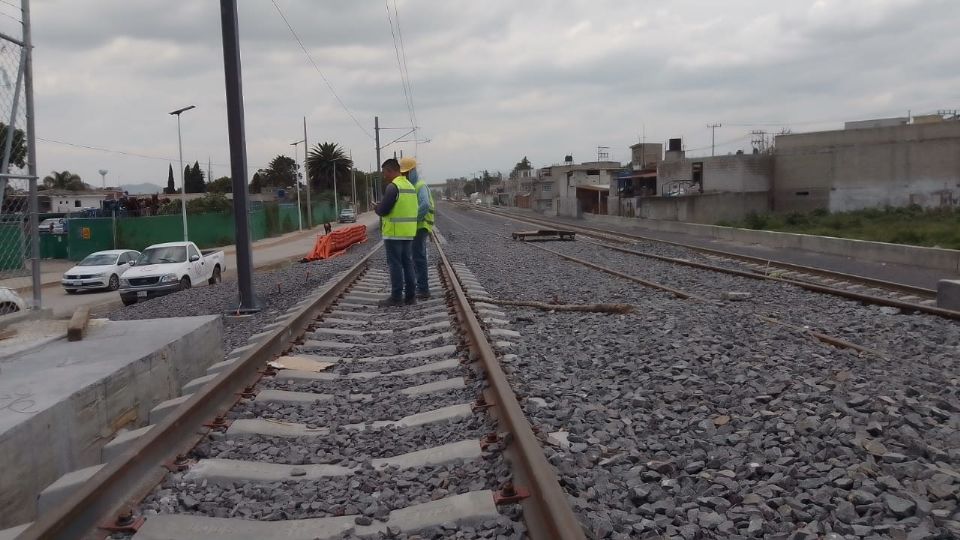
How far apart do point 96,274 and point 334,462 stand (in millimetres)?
26170

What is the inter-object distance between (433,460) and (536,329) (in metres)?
4.12

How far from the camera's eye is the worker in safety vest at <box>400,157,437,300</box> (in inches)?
420

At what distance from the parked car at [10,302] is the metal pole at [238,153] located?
330 centimetres

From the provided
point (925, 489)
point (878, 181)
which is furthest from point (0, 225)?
point (878, 181)

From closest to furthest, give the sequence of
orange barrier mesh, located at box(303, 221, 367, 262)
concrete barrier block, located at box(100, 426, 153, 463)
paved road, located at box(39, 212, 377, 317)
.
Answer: concrete barrier block, located at box(100, 426, 153, 463), paved road, located at box(39, 212, 377, 317), orange barrier mesh, located at box(303, 221, 367, 262)

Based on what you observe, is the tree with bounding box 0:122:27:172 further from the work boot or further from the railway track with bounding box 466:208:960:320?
the railway track with bounding box 466:208:960:320

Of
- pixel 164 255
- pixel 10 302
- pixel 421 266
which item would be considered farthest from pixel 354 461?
pixel 164 255

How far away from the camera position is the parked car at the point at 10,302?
8016mm

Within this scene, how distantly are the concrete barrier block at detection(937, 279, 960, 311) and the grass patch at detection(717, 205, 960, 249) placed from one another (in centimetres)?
1163

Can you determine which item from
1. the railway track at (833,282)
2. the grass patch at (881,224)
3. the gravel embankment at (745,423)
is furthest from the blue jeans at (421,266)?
the grass patch at (881,224)

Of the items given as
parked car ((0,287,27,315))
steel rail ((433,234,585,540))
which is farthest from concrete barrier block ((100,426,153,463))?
parked car ((0,287,27,315))

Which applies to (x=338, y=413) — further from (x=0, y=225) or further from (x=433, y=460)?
(x=0, y=225)

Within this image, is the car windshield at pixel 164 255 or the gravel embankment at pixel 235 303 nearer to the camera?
the gravel embankment at pixel 235 303

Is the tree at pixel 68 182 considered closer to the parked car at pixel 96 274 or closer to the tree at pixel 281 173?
the tree at pixel 281 173
